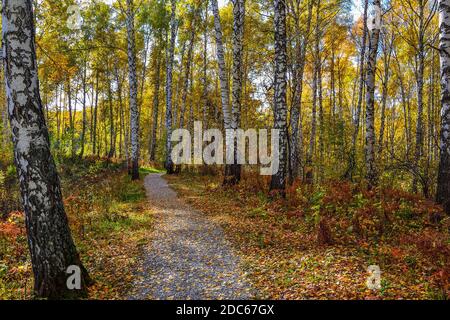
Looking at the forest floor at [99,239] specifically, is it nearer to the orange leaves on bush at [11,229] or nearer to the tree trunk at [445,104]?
the orange leaves on bush at [11,229]

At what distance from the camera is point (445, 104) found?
7.41 metres

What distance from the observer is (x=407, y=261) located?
5.45 meters

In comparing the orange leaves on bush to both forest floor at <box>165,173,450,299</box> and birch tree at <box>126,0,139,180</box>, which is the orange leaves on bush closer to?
forest floor at <box>165,173,450,299</box>

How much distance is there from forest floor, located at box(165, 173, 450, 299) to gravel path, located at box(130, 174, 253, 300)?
324 millimetres

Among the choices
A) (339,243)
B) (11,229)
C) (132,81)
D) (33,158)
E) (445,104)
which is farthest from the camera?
(132,81)

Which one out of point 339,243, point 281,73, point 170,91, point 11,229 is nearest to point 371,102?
point 281,73

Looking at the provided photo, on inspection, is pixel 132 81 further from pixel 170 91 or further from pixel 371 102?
pixel 371 102

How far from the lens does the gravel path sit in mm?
5004

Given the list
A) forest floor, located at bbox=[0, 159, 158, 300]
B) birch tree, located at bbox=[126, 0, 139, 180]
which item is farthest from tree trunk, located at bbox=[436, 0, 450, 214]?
birch tree, located at bbox=[126, 0, 139, 180]

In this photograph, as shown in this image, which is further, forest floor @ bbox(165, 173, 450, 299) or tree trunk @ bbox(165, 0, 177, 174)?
tree trunk @ bbox(165, 0, 177, 174)

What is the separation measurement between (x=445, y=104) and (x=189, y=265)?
6.91 m
